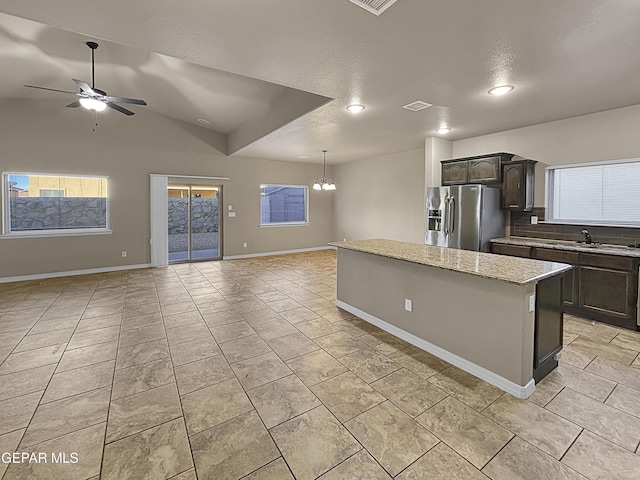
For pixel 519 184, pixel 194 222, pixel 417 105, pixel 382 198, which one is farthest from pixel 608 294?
pixel 194 222

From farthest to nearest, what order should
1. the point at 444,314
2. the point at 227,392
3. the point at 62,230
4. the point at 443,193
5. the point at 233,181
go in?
1. the point at 233,181
2. the point at 62,230
3. the point at 443,193
4. the point at 444,314
5. the point at 227,392

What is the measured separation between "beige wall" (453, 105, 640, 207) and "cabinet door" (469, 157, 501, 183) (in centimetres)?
42

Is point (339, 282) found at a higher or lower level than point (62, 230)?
lower

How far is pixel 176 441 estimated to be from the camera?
187 cm

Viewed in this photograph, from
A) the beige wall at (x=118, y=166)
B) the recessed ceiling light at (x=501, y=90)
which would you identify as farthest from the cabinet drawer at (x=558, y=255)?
the beige wall at (x=118, y=166)

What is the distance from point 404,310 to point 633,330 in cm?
271

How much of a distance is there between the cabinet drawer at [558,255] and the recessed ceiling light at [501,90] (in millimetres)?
2147

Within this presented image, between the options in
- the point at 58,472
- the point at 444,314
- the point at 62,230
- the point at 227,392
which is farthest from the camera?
the point at 62,230

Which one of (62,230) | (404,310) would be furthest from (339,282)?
(62,230)

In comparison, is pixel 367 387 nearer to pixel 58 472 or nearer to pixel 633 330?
pixel 58 472

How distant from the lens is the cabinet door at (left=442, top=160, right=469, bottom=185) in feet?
17.3

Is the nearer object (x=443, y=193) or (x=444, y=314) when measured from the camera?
(x=444, y=314)

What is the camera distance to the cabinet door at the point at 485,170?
4.86 meters

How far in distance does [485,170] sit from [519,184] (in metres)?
0.56
